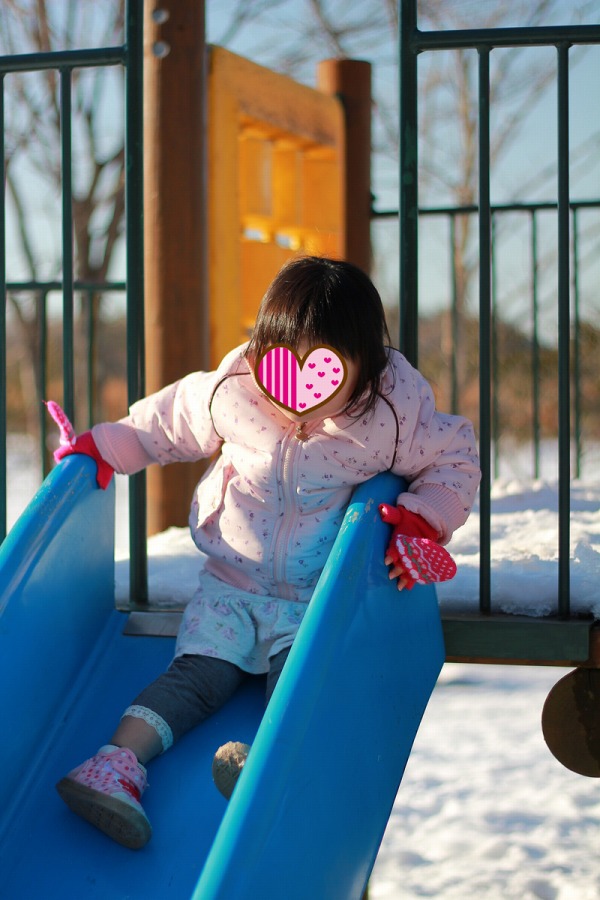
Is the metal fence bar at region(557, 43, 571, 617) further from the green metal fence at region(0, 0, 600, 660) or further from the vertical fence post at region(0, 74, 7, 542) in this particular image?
the vertical fence post at region(0, 74, 7, 542)

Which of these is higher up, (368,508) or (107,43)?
(107,43)

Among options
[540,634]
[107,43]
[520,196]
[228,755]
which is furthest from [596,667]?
[520,196]

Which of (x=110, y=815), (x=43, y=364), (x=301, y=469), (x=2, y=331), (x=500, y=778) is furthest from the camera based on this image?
(x=500, y=778)

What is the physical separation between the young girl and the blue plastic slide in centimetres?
6

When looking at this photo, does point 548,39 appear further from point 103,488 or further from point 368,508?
point 103,488

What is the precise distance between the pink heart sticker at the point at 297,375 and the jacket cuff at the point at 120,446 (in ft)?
1.20

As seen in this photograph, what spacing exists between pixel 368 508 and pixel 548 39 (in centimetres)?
89

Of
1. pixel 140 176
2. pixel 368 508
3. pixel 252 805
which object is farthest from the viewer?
pixel 140 176

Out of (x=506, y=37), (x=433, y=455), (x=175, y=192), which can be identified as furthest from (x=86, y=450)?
(x=175, y=192)

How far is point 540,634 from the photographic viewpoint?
5.82 ft

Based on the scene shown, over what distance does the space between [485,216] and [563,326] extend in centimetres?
25

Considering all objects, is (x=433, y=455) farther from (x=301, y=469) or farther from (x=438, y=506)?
(x=301, y=469)

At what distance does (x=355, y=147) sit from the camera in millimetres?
4465

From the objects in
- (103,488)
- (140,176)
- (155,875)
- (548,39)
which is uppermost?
(548,39)
